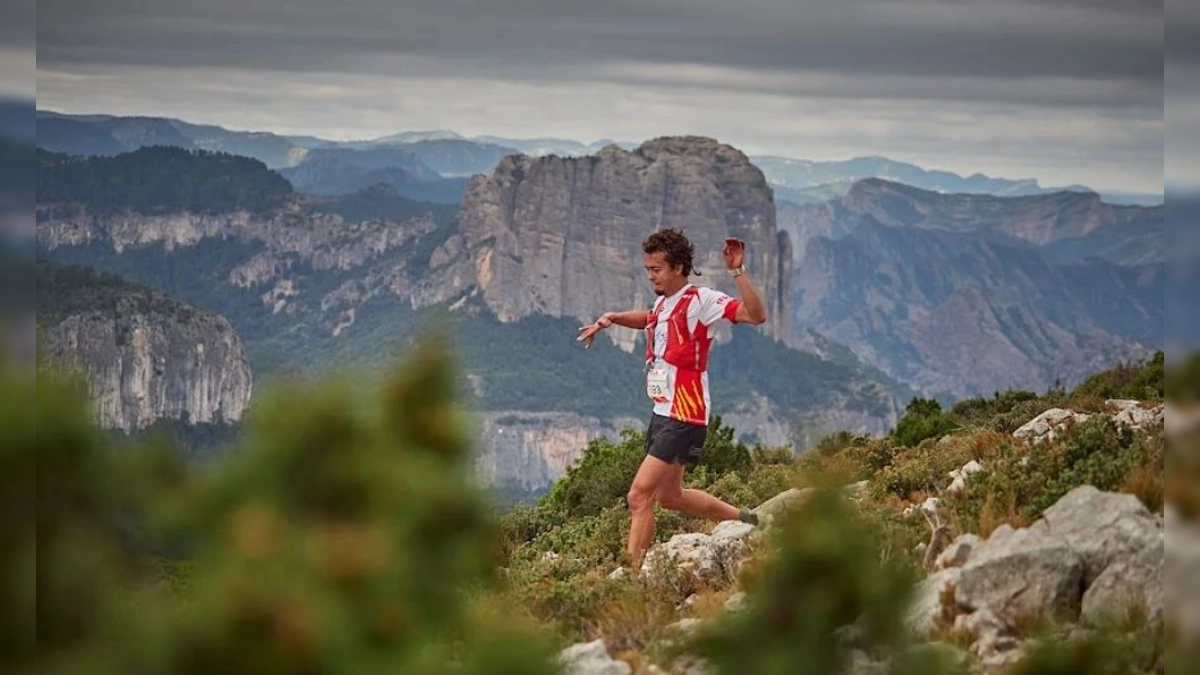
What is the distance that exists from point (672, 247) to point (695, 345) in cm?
60

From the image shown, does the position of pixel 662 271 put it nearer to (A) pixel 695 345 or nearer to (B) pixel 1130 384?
(A) pixel 695 345

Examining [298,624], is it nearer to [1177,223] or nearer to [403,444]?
[403,444]

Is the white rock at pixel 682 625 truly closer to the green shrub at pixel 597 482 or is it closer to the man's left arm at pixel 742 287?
the man's left arm at pixel 742 287

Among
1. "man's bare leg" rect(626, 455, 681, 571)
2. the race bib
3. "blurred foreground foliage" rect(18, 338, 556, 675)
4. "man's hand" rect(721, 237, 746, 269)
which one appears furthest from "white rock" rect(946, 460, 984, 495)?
"blurred foreground foliage" rect(18, 338, 556, 675)

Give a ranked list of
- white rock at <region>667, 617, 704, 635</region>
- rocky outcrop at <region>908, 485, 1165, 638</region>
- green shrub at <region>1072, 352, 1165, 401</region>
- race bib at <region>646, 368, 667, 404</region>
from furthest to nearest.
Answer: green shrub at <region>1072, 352, 1165, 401</region>
race bib at <region>646, 368, 667, 404</region>
rocky outcrop at <region>908, 485, 1165, 638</region>
white rock at <region>667, 617, 704, 635</region>

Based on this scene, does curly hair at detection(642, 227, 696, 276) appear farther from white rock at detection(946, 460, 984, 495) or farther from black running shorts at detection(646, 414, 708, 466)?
white rock at detection(946, 460, 984, 495)

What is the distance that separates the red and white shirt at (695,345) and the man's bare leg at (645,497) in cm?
32

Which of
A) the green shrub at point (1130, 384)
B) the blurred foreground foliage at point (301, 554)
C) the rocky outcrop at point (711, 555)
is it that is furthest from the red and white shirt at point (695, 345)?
the blurred foreground foliage at point (301, 554)

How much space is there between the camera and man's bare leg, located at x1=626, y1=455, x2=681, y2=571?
8.65 meters

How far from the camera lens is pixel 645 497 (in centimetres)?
880

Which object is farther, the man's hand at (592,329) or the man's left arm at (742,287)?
the man's hand at (592,329)

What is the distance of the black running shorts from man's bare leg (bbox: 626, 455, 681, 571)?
0.19 feet

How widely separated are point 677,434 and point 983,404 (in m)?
14.7

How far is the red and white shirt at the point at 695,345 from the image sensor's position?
848 centimetres
